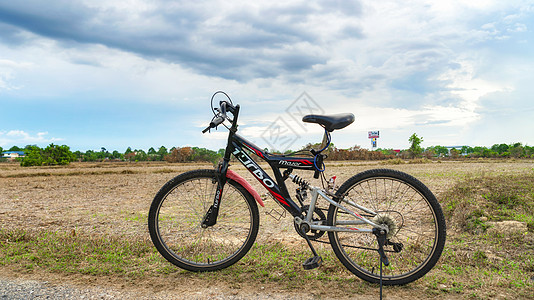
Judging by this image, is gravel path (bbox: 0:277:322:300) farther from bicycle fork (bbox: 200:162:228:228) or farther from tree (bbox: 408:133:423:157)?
tree (bbox: 408:133:423:157)

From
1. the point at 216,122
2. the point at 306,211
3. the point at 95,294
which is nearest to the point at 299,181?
the point at 306,211

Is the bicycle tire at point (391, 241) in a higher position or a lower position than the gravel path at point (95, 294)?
higher

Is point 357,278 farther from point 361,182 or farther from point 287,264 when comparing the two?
point 361,182

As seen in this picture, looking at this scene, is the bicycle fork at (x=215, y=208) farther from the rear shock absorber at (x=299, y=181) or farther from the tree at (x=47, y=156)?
the tree at (x=47, y=156)

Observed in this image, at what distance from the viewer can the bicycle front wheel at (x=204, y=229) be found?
400 centimetres

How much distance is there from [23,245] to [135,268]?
219 cm

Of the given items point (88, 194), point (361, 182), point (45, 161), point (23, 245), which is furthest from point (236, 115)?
point (45, 161)

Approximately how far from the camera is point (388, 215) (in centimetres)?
367

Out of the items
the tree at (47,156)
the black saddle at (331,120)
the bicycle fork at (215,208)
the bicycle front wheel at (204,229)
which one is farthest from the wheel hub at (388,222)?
the tree at (47,156)

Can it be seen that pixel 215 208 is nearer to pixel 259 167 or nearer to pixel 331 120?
pixel 259 167

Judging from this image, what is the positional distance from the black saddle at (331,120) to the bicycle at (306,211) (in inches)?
0.4

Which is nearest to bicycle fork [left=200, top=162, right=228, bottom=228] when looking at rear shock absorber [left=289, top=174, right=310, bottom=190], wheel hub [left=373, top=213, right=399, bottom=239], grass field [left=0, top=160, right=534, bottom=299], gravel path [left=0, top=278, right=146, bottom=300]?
grass field [left=0, top=160, right=534, bottom=299]

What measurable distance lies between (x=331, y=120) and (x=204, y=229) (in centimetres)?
222

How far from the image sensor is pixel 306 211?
3861 millimetres
